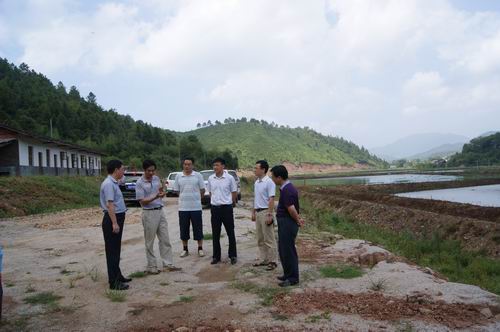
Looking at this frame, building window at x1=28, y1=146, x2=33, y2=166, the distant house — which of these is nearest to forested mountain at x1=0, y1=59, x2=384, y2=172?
the distant house

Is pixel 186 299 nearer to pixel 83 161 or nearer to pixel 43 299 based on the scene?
pixel 43 299

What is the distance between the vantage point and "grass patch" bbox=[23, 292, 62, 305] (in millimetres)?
5896

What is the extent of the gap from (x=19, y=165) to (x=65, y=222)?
1640cm

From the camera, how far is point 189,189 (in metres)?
8.33

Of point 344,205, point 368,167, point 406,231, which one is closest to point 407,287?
point 406,231

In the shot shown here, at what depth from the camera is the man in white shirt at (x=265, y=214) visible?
761 centimetres

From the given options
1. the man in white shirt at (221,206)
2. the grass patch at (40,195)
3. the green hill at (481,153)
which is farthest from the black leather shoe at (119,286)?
the green hill at (481,153)

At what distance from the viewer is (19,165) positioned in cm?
2931

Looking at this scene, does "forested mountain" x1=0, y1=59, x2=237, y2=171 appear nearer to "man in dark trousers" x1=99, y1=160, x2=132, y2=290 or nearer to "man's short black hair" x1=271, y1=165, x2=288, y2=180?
"man in dark trousers" x1=99, y1=160, x2=132, y2=290

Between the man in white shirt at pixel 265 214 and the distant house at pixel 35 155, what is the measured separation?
2582 cm

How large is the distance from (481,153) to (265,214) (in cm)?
10160

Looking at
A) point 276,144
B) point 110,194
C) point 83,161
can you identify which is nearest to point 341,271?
point 110,194

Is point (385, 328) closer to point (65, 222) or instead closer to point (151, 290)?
point (151, 290)

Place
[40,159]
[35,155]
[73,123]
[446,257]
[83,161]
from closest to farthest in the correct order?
1. [446,257]
2. [35,155]
3. [40,159]
4. [83,161]
5. [73,123]
